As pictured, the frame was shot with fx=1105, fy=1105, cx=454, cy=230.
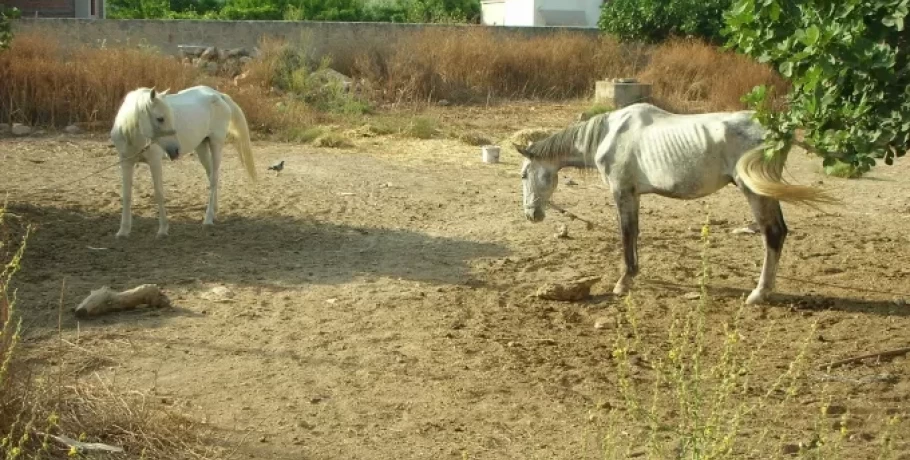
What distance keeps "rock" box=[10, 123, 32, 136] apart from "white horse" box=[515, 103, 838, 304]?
8995mm

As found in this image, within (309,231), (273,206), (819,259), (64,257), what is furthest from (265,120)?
(819,259)

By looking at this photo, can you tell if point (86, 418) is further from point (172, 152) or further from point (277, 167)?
point (277, 167)

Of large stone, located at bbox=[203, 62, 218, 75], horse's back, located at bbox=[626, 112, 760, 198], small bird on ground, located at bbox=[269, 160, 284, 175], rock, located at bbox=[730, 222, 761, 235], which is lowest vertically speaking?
rock, located at bbox=[730, 222, 761, 235]

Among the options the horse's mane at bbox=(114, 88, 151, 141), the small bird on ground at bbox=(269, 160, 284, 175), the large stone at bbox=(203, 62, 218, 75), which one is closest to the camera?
the horse's mane at bbox=(114, 88, 151, 141)

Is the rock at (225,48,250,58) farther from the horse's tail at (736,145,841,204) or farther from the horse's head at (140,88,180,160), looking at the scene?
the horse's tail at (736,145,841,204)

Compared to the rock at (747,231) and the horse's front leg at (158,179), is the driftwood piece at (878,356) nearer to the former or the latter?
the rock at (747,231)

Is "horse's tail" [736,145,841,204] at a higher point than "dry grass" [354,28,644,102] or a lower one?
lower

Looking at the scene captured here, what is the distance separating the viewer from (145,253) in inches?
360

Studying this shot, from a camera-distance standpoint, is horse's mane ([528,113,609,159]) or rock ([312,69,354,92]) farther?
rock ([312,69,354,92])

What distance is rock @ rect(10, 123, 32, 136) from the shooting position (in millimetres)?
14852

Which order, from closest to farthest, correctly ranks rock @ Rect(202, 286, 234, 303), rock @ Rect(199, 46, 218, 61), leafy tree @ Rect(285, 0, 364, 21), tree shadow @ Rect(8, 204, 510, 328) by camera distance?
1. rock @ Rect(202, 286, 234, 303)
2. tree shadow @ Rect(8, 204, 510, 328)
3. rock @ Rect(199, 46, 218, 61)
4. leafy tree @ Rect(285, 0, 364, 21)

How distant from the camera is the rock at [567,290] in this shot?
→ 25.9 ft

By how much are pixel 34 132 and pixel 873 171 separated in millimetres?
10977

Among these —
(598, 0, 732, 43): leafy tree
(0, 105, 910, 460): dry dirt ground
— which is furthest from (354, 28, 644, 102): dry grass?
(0, 105, 910, 460): dry dirt ground
